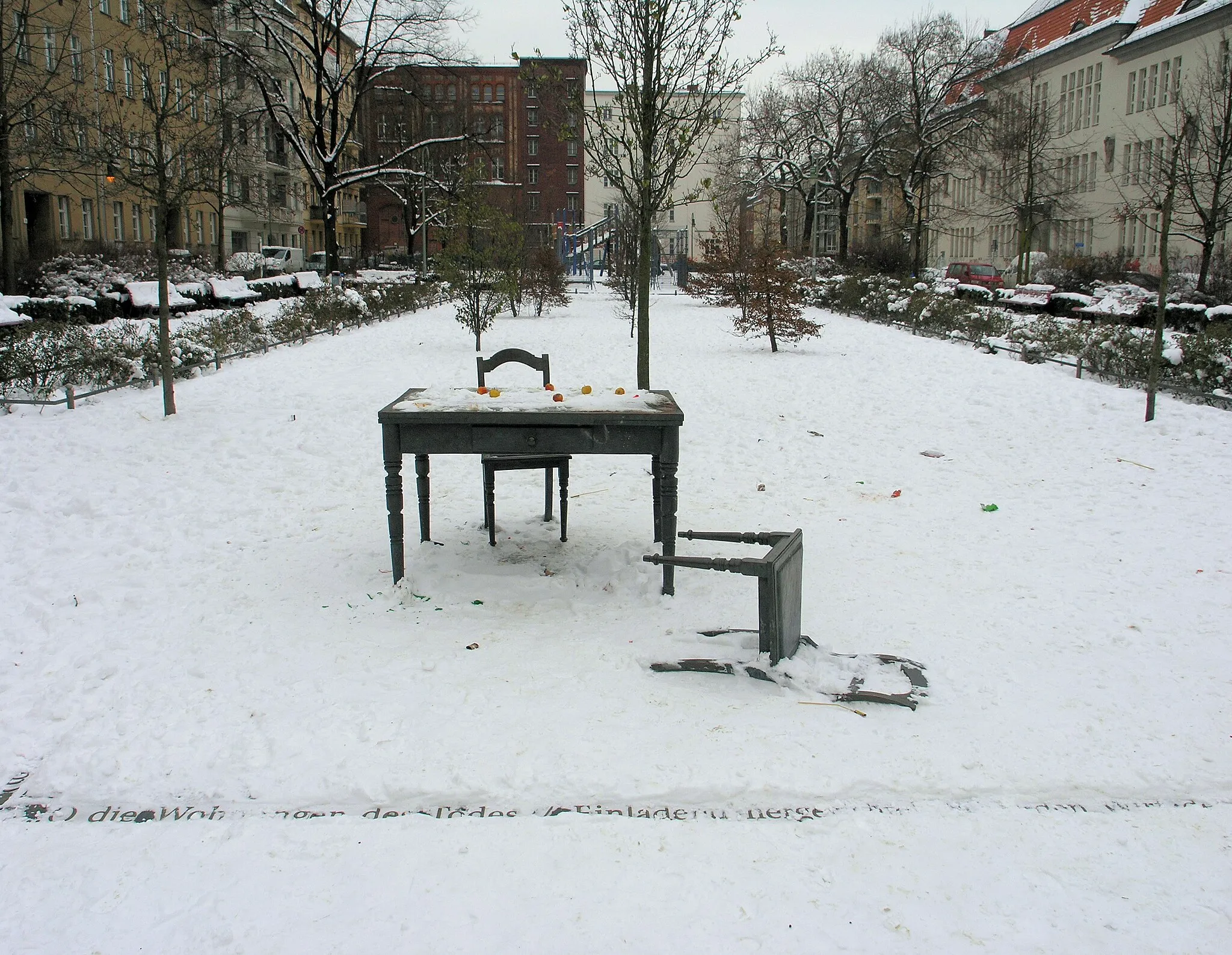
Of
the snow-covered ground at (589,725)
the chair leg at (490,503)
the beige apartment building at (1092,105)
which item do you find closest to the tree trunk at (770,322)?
the snow-covered ground at (589,725)

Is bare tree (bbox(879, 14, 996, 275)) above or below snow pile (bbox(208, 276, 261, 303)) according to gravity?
above

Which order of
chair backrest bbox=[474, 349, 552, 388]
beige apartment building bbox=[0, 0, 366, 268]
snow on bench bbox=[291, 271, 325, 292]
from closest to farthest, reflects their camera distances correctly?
chair backrest bbox=[474, 349, 552, 388]
beige apartment building bbox=[0, 0, 366, 268]
snow on bench bbox=[291, 271, 325, 292]

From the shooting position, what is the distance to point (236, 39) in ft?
120

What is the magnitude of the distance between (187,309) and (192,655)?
18917 mm

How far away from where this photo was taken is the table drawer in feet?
16.3

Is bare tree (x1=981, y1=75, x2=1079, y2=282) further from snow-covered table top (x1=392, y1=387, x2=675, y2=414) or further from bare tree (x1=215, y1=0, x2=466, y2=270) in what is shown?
snow-covered table top (x1=392, y1=387, x2=675, y2=414)

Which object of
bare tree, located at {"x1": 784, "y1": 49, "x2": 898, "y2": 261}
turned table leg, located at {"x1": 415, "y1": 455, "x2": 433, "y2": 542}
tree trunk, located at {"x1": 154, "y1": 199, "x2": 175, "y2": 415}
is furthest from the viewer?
bare tree, located at {"x1": 784, "y1": 49, "x2": 898, "y2": 261}

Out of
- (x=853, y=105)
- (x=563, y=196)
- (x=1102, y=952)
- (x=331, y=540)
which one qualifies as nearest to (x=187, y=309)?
(x=331, y=540)

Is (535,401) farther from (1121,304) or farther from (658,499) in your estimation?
(1121,304)

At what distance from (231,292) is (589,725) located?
22.6 meters

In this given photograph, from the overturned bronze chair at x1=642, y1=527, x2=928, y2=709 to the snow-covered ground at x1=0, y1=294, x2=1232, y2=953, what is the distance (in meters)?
0.07

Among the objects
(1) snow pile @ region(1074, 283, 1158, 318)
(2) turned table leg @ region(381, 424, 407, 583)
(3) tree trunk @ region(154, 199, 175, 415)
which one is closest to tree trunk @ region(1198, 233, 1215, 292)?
(1) snow pile @ region(1074, 283, 1158, 318)

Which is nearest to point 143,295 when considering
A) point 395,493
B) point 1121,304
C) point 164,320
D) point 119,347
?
point 119,347

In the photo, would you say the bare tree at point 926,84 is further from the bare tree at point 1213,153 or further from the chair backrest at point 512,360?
the chair backrest at point 512,360
